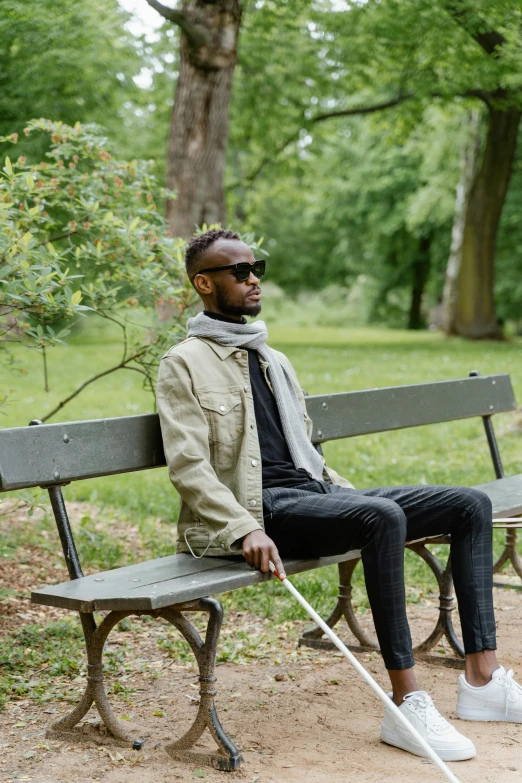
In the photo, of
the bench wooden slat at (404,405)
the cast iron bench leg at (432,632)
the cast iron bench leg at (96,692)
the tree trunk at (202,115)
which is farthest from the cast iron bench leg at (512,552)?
the tree trunk at (202,115)

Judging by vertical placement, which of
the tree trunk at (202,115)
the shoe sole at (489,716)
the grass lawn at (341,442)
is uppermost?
the tree trunk at (202,115)

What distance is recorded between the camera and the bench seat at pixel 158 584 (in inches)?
116

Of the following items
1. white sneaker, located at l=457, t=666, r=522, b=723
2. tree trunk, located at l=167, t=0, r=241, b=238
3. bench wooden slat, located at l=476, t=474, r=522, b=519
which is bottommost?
white sneaker, located at l=457, t=666, r=522, b=723

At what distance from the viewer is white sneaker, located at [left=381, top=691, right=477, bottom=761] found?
3.05 meters

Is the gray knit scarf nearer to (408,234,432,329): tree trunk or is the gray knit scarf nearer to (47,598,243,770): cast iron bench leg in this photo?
(47,598,243,770): cast iron bench leg

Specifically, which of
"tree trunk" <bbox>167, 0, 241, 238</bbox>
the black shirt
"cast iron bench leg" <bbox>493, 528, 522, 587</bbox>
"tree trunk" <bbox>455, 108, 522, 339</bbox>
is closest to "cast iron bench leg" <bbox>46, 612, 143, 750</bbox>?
the black shirt

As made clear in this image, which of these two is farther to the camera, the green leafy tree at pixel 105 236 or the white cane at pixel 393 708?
the green leafy tree at pixel 105 236

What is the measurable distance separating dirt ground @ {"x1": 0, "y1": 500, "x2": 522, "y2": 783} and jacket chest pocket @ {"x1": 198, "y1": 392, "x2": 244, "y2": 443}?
3.28 ft

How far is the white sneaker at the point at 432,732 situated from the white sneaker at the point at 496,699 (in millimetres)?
291

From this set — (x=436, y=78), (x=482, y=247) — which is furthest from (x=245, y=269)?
(x=482, y=247)

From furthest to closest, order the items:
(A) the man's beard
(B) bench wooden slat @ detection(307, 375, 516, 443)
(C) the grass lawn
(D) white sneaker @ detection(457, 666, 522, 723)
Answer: (C) the grass lawn → (B) bench wooden slat @ detection(307, 375, 516, 443) → (A) the man's beard → (D) white sneaker @ detection(457, 666, 522, 723)

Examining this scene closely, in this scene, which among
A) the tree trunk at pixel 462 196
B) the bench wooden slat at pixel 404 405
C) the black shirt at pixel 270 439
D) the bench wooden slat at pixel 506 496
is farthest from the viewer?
the tree trunk at pixel 462 196

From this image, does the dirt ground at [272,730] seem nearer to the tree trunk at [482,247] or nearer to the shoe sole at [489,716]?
the shoe sole at [489,716]

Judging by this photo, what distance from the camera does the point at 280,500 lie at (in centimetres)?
344
